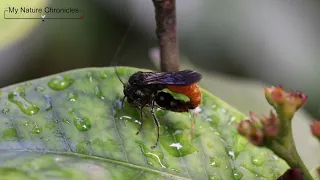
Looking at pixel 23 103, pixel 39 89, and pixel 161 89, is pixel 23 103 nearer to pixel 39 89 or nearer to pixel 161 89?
pixel 39 89

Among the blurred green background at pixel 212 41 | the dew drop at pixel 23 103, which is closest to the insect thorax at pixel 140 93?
the dew drop at pixel 23 103


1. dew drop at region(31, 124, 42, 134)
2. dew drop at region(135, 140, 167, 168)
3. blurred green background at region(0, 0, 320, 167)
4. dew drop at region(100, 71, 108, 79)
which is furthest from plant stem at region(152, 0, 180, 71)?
blurred green background at region(0, 0, 320, 167)

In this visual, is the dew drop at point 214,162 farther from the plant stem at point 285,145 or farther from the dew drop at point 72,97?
the dew drop at point 72,97

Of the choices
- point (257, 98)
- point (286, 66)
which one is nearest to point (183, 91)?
point (257, 98)

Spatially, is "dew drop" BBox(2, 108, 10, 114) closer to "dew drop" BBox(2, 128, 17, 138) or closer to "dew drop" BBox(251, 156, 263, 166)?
"dew drop" BBox(2, 128, 17, 138)

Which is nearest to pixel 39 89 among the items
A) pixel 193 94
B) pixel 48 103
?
pixel 48 103

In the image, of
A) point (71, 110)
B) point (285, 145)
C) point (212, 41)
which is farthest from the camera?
point (212, 41)

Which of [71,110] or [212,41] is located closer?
[71,110]
